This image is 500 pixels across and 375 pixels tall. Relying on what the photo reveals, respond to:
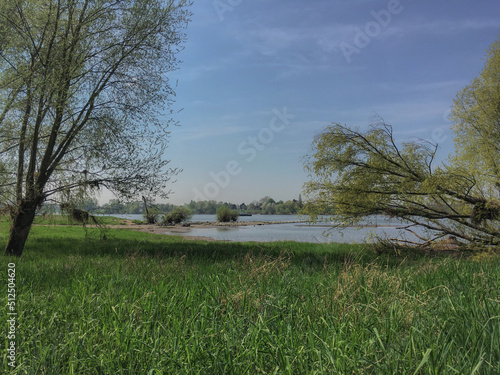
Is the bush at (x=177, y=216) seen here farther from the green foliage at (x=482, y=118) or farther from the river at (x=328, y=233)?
the green foliage at (x=482, y=118)

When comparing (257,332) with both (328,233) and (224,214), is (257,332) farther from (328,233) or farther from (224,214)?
(224,214)

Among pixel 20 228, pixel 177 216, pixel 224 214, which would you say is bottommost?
pixel 224 214

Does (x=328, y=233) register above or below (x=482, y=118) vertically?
below

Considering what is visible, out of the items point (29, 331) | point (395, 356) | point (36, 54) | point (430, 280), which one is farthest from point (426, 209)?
point (36, 54)

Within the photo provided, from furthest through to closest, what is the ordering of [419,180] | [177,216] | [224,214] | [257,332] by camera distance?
[224,214]
[177,216]
[419,180]
[257,332]

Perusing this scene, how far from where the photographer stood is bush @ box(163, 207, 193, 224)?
4044 cm

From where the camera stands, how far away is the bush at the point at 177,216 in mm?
40438

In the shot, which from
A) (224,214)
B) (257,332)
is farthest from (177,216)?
(257,332)

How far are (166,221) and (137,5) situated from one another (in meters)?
31.3

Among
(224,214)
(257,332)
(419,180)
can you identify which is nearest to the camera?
(257,332)

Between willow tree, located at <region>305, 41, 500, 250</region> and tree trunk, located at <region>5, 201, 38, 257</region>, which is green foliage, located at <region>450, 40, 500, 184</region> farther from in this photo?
tree trunk, located at <region>5, 201, 38, 257</region>

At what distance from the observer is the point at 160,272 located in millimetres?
5605

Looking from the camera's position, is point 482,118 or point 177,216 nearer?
point 482,118

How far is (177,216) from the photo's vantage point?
134ft
